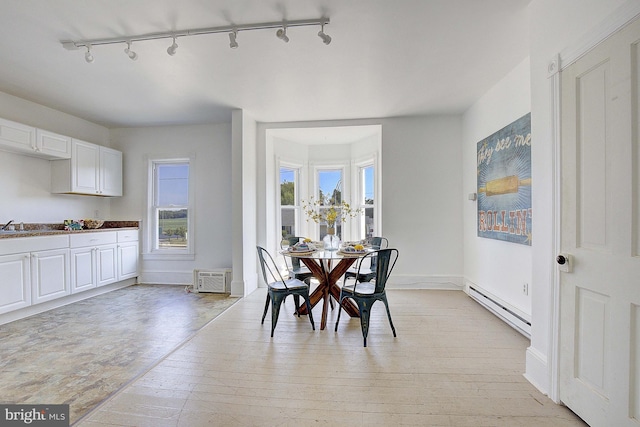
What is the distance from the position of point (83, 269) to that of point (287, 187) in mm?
3351

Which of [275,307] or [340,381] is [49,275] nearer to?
[275,307]

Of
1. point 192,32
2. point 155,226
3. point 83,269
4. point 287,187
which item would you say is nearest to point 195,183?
point 155,226

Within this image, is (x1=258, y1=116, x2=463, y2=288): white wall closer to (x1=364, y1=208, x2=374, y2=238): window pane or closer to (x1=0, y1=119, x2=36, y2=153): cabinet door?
(x1=364, y1=208, x2=374, y2=238): window pane

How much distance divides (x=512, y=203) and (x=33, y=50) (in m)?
4.82

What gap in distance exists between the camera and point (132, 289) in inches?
184

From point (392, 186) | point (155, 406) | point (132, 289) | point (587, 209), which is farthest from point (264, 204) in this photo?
point (587, 209)

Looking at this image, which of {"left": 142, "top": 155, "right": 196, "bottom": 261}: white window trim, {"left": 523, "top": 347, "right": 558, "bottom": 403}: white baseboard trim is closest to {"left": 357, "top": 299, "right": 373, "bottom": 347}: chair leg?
{"left": 523, "top": 347, "right": 558, "bottom": 403}: white baseboard trim

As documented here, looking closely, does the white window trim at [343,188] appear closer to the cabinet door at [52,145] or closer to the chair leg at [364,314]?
the chair leg at [364,314]

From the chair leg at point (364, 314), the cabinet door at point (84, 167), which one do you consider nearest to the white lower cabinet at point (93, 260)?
the cabinet door at point (84, 167)

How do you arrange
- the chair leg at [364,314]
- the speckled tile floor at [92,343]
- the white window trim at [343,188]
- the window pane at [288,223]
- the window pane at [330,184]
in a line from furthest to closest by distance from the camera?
the window pane at [330,184], the white window trim at [343,188], the window pane at [288,223], the chair leg at [364,314], the speckled tile floor at [92,343]

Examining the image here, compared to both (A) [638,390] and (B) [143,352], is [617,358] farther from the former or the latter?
(B) [143,352]

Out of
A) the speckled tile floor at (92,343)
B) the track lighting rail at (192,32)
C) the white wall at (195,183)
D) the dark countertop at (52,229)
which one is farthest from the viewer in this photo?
the white wall at (195,183)

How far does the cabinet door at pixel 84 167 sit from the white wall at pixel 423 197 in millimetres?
4340

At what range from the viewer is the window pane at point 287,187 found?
5.59 metres
